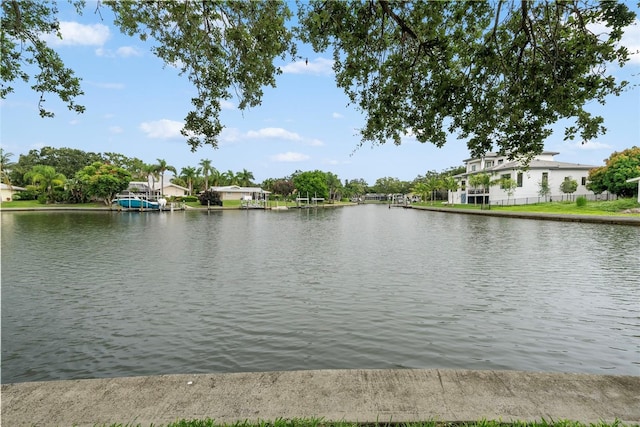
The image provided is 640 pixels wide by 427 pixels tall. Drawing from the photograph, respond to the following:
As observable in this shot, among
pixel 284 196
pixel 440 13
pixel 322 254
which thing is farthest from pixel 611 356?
pixel 284 196

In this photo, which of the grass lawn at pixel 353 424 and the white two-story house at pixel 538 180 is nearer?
the grass lawn at pixel 353 424

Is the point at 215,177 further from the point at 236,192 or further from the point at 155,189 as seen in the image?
the point at 155,189

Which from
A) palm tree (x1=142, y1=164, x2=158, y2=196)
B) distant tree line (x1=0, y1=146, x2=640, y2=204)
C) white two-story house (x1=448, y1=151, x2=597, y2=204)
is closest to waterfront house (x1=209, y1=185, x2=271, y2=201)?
distant tree line (x1=0, y1=146, x2=640, y2=204)

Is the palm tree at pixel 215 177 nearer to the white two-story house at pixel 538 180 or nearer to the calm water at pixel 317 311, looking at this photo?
the white two-story house at pixel 538 180

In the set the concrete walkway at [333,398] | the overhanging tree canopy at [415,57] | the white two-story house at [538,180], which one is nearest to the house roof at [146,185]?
the white two-story house at [538,180]

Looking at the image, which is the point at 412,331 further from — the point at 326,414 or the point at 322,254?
the point at 322,254

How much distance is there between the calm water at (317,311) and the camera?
7.27 meters

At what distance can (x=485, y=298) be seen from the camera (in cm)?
1146

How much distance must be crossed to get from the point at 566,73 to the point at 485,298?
758 centimetres

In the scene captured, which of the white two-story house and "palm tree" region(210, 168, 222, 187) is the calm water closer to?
the white two-story house

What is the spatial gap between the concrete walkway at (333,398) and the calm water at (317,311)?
2483mm

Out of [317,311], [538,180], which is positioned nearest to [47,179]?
[317,311]

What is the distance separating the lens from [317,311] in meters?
10.2

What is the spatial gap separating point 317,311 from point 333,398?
20.4 feet
